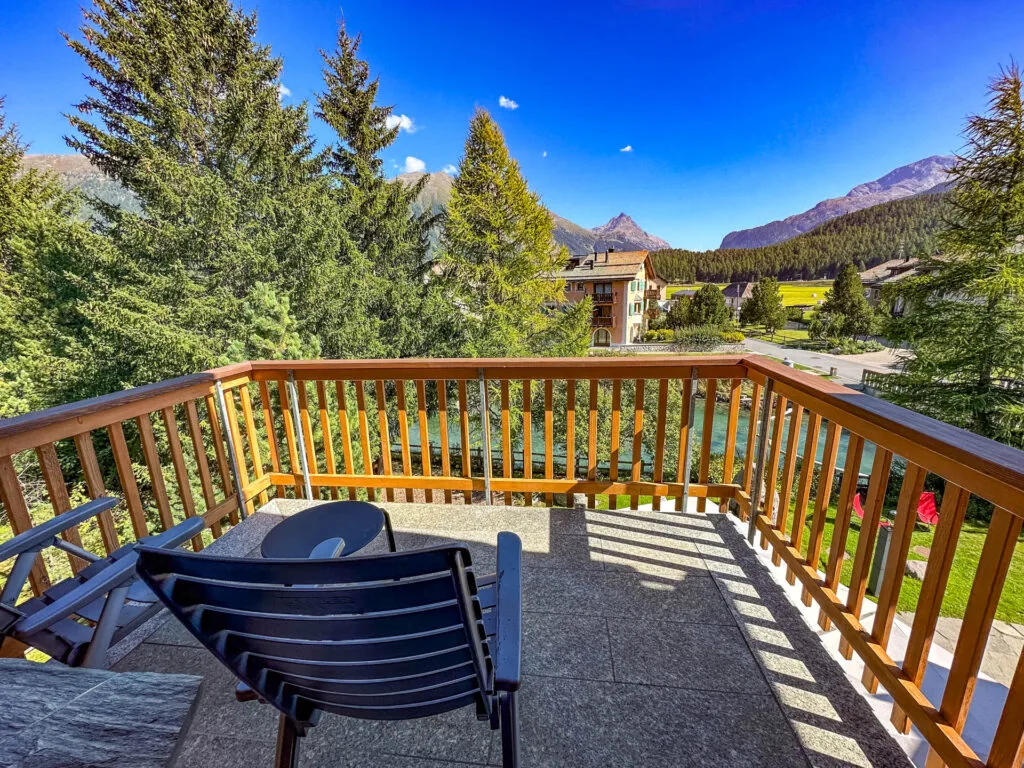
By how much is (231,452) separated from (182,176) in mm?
8619

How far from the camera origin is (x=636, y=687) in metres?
1.47

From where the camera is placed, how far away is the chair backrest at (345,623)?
2.10 ft

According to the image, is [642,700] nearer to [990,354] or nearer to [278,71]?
[990,354]

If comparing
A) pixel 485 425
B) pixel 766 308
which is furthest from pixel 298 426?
pixel 766 308

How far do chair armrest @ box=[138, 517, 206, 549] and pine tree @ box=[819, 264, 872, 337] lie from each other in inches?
1384

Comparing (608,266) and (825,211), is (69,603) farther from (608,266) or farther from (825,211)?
(825,211)

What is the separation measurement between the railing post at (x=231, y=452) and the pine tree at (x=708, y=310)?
32.4m

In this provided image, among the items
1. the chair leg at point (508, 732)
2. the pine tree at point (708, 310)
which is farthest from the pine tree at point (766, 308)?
the chair leg at point (508, 732)

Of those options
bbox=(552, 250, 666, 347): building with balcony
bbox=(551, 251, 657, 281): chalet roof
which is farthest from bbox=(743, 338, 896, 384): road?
bbox=(551, 251, 657, 281): chalet roof

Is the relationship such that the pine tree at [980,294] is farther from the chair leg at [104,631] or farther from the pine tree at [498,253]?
the chair leg at [104,631]

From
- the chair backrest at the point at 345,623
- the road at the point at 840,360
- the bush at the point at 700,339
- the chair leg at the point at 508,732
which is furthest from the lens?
the bush at the point at 700,339

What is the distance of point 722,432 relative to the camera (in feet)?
54.4

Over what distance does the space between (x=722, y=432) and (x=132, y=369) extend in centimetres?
1849

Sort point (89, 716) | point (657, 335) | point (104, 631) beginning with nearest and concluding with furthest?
point (89, 716)
point (104, 631)
point (657, 335)
